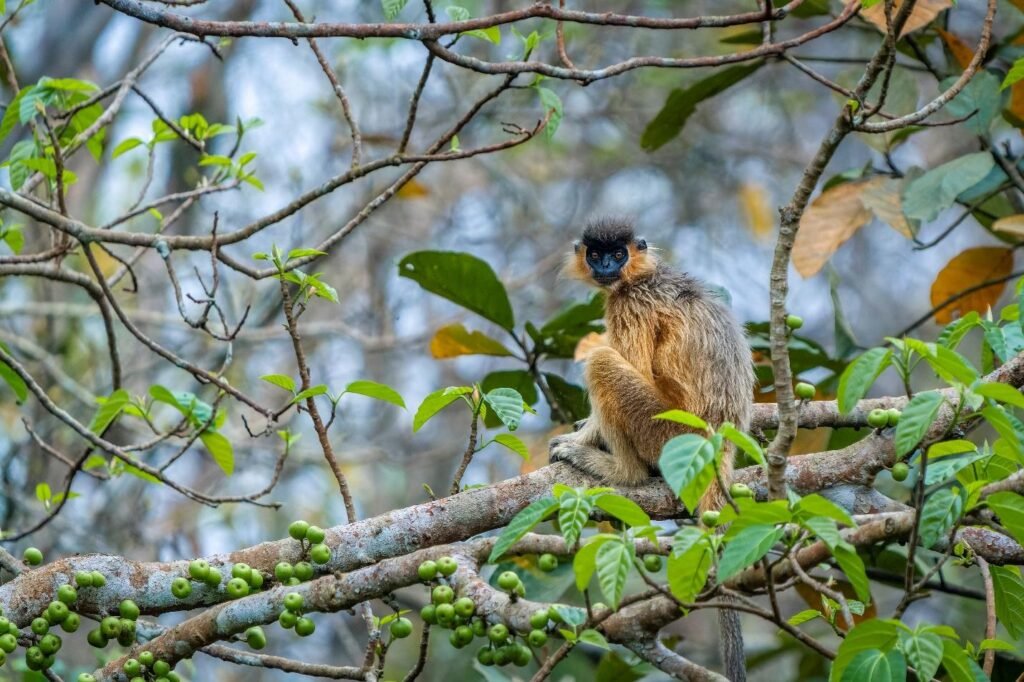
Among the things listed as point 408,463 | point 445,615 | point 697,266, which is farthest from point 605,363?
point 697,266

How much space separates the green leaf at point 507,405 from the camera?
124 inches

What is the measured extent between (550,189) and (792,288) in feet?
9.50

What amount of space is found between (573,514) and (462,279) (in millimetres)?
2853

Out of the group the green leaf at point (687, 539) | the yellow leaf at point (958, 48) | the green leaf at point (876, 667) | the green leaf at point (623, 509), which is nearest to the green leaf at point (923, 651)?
the green leaf at point (876, 667)

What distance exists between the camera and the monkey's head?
5.47 meters

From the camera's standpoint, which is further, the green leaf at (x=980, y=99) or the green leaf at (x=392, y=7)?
the green leaf at (x=980, y=99)

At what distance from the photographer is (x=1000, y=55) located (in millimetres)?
5562

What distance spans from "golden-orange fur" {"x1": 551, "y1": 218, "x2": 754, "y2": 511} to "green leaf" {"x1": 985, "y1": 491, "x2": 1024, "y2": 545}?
6.28ft

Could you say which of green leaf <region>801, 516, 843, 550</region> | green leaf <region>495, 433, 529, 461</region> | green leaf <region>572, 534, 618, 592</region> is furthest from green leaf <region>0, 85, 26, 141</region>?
green leaf <region>801, 516, 843, 550</region>

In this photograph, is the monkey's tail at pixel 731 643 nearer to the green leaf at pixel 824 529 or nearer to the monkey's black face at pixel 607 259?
the green leaf at pixel 824 529

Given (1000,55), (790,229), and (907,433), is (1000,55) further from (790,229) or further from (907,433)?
(907,433)

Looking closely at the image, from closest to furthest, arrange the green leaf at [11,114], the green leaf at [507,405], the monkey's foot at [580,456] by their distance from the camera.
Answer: the green leaf at [507,405], the green leaf at [11,114], the monkey's foot at [580,456]

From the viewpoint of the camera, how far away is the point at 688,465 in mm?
2162

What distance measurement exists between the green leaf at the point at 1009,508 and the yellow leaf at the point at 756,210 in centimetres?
972
